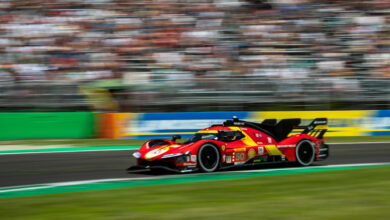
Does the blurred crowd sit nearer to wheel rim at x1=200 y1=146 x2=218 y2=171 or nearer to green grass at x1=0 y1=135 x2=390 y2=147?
green grass at x1=0 y1=135 x2=390 y2=147

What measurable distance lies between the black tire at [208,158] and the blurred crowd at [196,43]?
293 inches

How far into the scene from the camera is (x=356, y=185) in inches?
281

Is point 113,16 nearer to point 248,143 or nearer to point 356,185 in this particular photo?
point 248,143

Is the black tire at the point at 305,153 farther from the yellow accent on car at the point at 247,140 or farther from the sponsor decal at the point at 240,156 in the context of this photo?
the sponsor decal at the point at 240,156

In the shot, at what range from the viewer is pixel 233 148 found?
855 cm

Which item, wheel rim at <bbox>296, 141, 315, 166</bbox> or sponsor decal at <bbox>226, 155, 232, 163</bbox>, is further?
wheel rim at <bbox>296, 141, 315, 166</bbox>

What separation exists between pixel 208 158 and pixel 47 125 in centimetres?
808

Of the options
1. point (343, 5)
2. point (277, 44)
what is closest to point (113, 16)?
point (277, 44)

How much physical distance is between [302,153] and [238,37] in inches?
341

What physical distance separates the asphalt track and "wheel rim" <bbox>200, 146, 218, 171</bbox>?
0.89 m

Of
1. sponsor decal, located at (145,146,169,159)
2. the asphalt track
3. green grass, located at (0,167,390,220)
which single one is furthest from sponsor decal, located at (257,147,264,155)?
sponsor decal, located at (145,146,169,159)

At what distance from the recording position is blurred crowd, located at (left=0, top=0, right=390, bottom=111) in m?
15.9

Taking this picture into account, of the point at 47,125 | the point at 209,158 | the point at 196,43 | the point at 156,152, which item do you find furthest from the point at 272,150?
the point at 196,43

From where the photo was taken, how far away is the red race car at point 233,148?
26.7 feet
